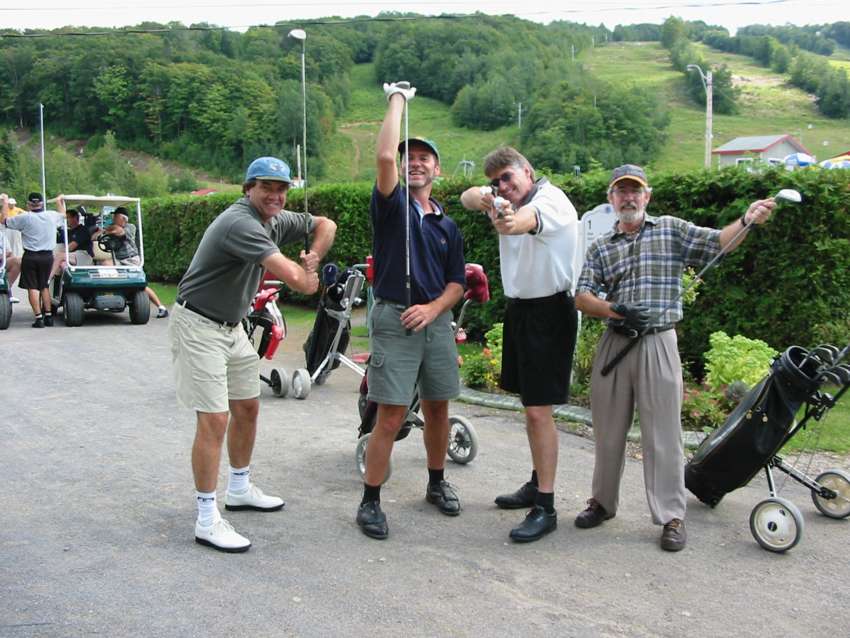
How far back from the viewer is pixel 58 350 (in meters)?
11.6

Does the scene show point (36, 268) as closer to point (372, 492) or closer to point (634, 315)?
point (372, 492)

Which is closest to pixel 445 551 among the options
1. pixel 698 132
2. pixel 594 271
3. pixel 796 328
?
pixel 594 271

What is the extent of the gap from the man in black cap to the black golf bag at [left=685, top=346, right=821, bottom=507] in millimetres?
11797

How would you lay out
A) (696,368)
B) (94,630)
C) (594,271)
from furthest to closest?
(696,368)
(594,271)
(94,630)

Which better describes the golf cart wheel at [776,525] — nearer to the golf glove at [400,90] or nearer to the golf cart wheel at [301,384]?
the golf glove at [400,90]

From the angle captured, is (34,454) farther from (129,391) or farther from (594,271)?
(594,271)

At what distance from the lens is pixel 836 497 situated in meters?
4.91

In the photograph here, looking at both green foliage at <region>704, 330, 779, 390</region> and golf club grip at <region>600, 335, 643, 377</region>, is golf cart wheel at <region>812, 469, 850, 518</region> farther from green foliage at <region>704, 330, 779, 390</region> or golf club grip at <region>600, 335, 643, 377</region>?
green foliage at <region>704, 330, 779, 390</region>

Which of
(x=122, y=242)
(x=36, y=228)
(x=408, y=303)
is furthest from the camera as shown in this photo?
(x=122, y=242)

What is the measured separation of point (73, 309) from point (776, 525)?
12102 millimetres

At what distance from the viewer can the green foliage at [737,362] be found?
7285 mm

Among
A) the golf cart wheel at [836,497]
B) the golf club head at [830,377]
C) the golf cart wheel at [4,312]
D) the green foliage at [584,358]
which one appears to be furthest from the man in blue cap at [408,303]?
the golf cart wheel at [4,312]

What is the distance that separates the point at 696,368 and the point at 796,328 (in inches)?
46.7

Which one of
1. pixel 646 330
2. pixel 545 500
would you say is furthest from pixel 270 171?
pixel 545 500
